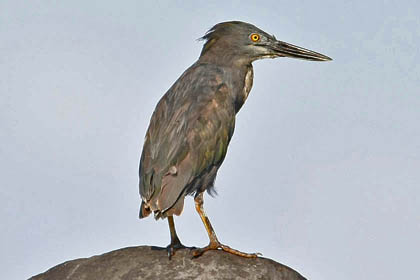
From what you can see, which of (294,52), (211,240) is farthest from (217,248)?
(294,52)

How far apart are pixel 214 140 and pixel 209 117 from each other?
27 cm

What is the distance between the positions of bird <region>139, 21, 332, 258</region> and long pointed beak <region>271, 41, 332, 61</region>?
0.38 feet

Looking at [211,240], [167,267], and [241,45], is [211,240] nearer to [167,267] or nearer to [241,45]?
[167,267]

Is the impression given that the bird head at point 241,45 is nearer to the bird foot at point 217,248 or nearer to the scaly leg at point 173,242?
the scaly leg at point 173,242

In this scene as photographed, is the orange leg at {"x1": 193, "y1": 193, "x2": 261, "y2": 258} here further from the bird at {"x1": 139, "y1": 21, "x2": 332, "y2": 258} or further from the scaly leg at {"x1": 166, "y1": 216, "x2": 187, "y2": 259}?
the scaly leg at {"x1": 166, "y1": 216, "x2": 187, "y2": 259}

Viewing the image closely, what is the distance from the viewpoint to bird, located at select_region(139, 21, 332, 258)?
26.8ft

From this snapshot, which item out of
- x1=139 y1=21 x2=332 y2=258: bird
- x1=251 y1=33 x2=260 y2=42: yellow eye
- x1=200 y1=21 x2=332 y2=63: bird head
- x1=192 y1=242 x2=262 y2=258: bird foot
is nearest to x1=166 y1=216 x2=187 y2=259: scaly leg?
x1=139 y1=21 x2=332 y2=258: bird

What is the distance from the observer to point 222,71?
923cm

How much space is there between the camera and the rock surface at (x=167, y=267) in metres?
7.46

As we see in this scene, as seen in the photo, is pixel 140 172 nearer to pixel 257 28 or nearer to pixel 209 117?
pixel 209 117

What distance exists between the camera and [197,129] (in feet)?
28.0

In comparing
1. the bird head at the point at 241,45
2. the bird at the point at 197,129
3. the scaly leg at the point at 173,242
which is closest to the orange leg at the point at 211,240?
the bird at the point at 197,129

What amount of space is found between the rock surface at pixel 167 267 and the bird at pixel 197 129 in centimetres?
13

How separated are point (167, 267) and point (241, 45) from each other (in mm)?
3275
